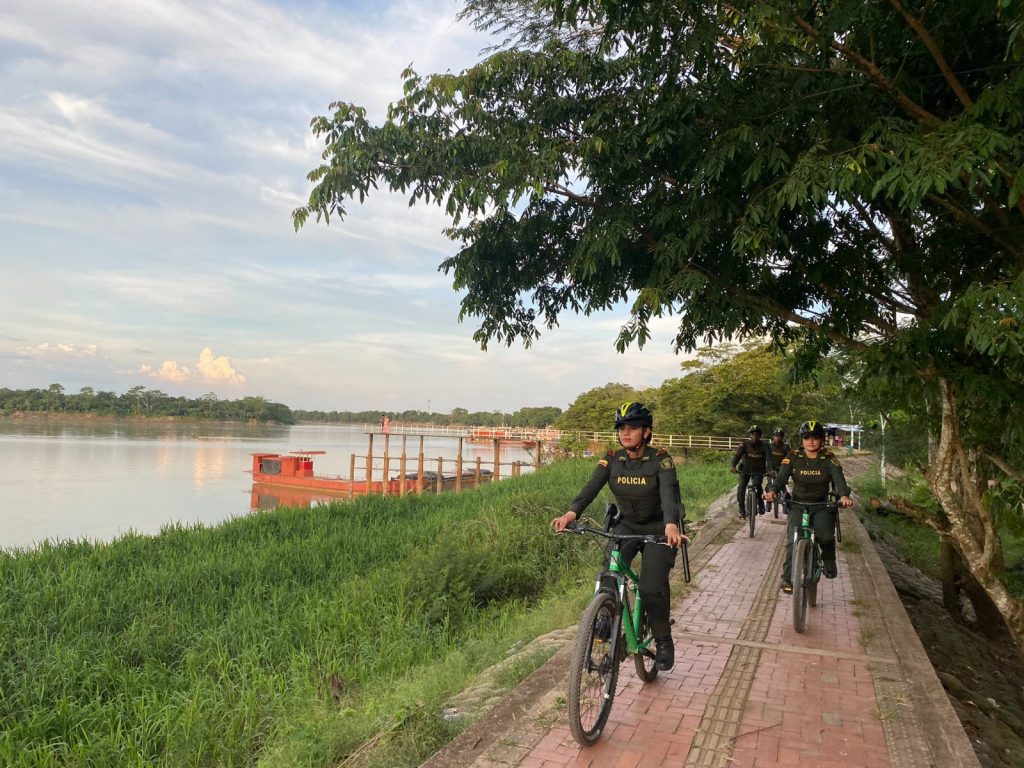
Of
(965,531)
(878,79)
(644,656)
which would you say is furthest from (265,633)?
(878,79)

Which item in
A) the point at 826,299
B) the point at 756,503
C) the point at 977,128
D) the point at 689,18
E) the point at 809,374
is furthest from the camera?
the point at 756,503

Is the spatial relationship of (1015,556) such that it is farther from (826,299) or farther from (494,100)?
(494,100)

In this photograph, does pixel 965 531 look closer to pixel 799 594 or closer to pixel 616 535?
pixel 799 594

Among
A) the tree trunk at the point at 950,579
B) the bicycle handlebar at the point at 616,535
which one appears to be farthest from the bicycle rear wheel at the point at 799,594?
the tree trunk at the point at 950,579

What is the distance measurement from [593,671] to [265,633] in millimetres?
4735

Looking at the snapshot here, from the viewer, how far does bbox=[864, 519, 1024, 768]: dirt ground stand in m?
4.52

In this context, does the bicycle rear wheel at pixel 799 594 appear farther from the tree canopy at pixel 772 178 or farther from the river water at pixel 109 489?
the river water at pixel 109 489

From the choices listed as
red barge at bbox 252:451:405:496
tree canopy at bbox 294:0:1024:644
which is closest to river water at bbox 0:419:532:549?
red barge at bbox 252:451:405:496

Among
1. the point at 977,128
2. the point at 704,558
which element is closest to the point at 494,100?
the point at 977,128

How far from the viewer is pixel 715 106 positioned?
5.72m

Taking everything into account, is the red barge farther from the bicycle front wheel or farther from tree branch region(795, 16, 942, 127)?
the bicycle front wheel

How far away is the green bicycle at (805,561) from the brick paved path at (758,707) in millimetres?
173

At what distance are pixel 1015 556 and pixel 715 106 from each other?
43.5ft

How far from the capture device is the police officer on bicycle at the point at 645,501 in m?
3.91
